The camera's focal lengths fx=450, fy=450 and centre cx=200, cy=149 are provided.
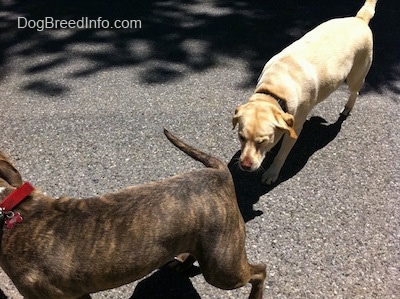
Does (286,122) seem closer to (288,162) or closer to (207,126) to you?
(288,162)

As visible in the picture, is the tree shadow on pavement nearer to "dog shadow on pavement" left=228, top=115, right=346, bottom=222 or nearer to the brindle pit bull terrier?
"dog shadow on pavement" left=228, top=115, right=346, bottom=222

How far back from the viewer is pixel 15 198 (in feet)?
7.74

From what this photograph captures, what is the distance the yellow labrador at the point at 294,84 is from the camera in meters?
3.47

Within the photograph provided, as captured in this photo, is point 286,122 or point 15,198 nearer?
point 15,198

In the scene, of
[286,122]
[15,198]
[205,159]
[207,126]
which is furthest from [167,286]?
[207,126]

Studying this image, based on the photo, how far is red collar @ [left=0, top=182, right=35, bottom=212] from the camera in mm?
2344

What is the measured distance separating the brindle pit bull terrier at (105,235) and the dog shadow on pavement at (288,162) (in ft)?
4.01

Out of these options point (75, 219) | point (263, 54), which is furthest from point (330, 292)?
point (263, 54)

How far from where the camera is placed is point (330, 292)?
3.19 m

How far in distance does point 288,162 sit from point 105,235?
2347mm

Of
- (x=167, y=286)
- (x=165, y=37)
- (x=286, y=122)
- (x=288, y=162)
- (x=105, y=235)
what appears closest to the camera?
(x=105, y=235)

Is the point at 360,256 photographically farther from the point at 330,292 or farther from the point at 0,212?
the point at 0,212

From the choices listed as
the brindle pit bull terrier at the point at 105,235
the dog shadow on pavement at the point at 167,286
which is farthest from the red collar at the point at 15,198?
the dog shadow on pavement at the point at 167,286

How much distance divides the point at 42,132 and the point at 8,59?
149 centimetres
